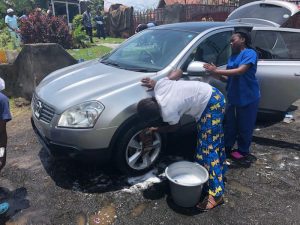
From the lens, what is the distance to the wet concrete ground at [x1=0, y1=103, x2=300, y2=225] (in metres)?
3.12

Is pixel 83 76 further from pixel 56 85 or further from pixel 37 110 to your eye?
pixel 37 110

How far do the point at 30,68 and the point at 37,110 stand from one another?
10.2ft

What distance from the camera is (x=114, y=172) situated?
3.88 metres

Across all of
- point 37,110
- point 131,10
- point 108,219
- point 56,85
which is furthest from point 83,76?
point 131,10

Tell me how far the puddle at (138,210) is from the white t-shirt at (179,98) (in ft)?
3.17

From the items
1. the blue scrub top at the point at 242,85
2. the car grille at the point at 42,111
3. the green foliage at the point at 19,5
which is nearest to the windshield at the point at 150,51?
Answer: the blue scrub top at the point at 242,85

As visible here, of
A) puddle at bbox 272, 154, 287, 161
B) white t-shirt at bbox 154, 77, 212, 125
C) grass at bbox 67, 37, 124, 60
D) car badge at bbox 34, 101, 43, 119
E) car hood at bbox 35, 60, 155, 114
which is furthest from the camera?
grass at bbox 67, 37, 124, 60

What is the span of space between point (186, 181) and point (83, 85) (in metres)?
1.58

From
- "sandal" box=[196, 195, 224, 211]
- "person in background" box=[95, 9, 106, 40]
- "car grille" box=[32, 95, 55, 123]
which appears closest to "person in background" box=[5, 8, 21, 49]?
"person in background" box=[95, 9, 106, 40]

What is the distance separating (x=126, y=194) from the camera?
347 cm

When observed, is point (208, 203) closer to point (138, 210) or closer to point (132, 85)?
point (138, 210)

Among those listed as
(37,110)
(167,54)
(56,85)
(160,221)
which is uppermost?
(167,54)

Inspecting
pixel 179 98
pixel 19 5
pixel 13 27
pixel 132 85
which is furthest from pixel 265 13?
pixel 19 5

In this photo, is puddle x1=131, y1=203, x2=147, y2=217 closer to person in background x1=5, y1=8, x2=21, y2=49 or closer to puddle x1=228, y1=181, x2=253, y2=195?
puddle x1=228, y1=181, x2=253, y2=195
